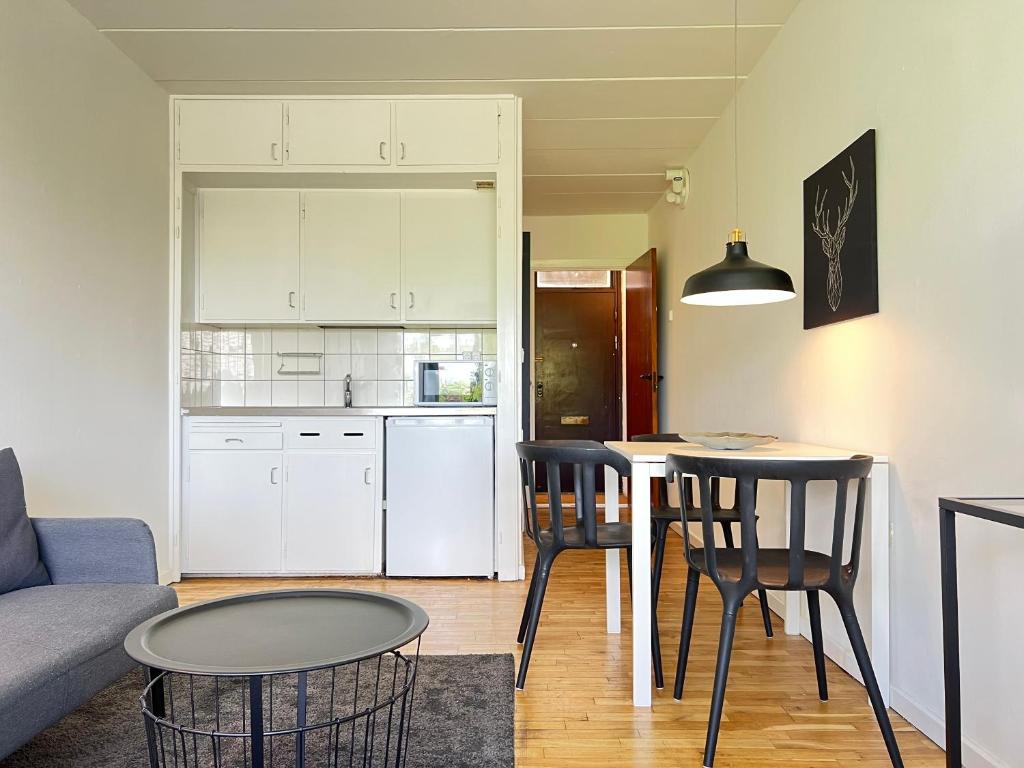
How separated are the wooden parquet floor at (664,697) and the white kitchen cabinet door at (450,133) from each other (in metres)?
2.27

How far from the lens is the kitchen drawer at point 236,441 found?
150 inches

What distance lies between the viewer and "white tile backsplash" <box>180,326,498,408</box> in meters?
4.40

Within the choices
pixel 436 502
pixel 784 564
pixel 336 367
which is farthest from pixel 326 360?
pixel 784 564

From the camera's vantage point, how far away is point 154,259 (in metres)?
3.67

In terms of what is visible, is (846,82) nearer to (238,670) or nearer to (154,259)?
(238,670)

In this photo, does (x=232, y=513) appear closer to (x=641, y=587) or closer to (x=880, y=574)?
(x=641, y=587)

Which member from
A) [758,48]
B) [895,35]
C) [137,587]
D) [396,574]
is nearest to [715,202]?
[758,48]

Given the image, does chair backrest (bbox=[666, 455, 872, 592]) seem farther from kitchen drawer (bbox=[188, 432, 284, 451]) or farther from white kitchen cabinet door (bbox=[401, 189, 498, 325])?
kitchen drawer (bbox=[188, 432, 284, 451])

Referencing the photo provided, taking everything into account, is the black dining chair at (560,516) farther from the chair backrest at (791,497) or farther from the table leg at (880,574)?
the table leg at (880,574)

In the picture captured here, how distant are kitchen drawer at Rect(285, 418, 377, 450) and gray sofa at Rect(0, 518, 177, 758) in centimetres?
163

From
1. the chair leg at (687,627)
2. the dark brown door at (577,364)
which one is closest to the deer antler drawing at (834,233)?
the chair leg at (687,627)

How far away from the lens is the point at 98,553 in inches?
85.0

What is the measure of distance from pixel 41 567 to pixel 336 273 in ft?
7.58

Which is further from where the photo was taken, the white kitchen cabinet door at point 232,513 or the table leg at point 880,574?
the white kitchen cabinet door at point 232,513
